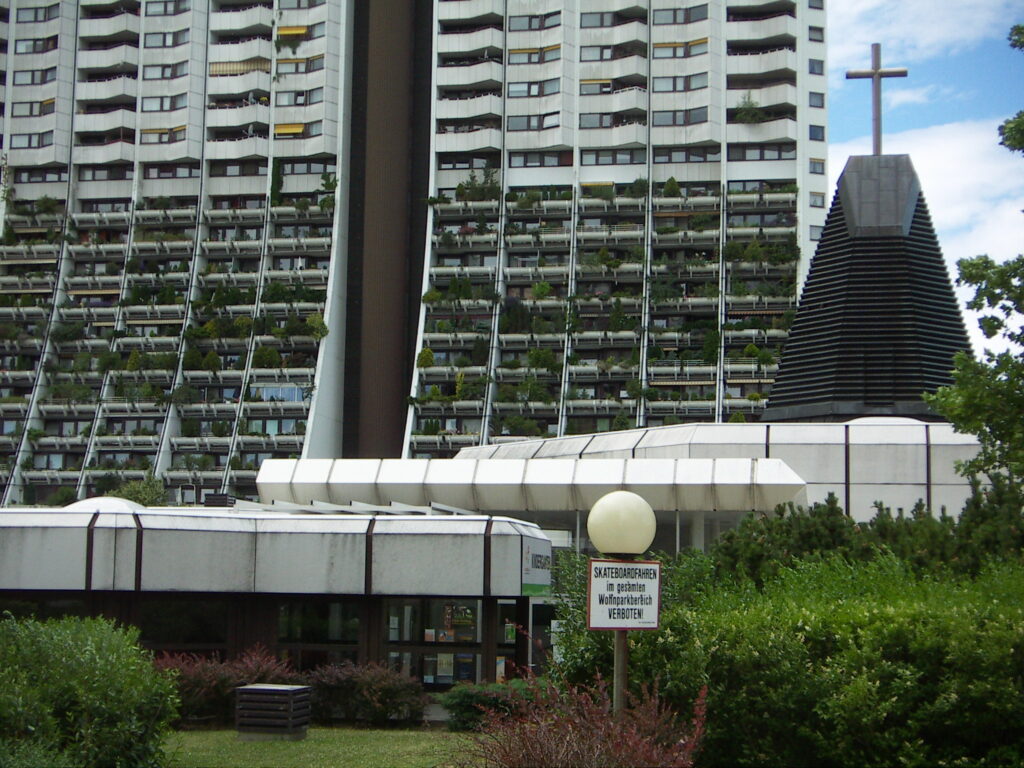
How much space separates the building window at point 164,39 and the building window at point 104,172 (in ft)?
29.0

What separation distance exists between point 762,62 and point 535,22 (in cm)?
1584

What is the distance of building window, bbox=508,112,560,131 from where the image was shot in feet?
305

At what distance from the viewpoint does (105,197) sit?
318 feet

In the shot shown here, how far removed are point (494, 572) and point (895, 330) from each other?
24494 millimetres

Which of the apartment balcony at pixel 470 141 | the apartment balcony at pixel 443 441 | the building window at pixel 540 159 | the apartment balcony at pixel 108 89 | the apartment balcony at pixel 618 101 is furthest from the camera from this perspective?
the apartment balcony at pixel 108 89

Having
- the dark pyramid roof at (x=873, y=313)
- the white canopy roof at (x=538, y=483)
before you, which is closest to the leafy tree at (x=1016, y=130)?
the white canopy roof at (x=538, y=483)

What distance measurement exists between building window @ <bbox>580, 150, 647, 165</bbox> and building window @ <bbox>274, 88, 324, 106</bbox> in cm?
1828

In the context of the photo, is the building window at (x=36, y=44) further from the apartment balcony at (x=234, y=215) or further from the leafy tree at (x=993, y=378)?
the leafy tree at (x=993, y=378)

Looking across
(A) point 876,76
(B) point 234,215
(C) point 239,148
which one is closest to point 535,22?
(C) point 239,148

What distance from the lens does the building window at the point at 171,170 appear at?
95938 millimetres

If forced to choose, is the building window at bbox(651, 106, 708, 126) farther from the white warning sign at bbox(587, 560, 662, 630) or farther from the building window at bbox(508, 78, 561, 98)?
the white warning sign at bbox(587, 560, 662, 630)

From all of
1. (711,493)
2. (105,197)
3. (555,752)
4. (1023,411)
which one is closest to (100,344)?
(105,197)

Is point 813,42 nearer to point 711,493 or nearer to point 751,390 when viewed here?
point 751,390

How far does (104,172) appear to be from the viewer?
97.5 meters
